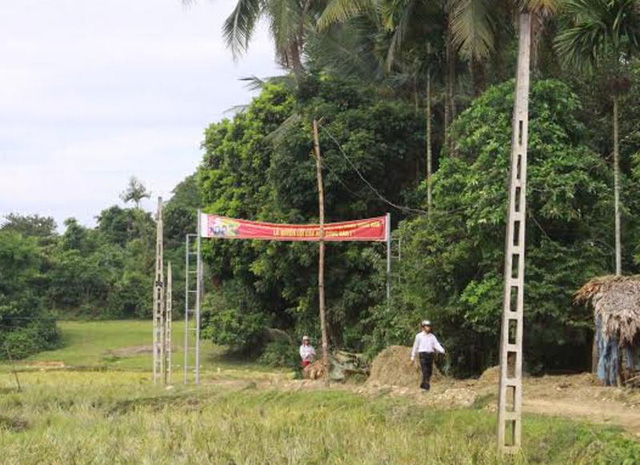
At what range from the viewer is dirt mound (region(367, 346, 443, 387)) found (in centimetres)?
1661

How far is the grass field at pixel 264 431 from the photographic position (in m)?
9.80

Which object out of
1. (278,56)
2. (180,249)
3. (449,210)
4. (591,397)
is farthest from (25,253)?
(591,397)

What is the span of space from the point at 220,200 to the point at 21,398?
45.9ft

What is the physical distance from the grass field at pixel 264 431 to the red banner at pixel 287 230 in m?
3.59

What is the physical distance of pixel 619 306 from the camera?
13.5 metres

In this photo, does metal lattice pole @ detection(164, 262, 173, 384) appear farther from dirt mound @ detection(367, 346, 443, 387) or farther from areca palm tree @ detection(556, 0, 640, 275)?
areca palm tree @ detection(556, 0, 640, 275)

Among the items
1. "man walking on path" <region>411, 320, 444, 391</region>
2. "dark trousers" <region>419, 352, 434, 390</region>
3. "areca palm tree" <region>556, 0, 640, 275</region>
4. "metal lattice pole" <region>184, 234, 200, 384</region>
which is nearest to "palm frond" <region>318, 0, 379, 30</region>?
"metal lattice pole" <region>184, 234, 200, 384</region>

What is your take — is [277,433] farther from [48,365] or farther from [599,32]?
[48,365]

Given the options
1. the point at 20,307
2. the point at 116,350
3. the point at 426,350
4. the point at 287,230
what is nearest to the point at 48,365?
the point at 116,350

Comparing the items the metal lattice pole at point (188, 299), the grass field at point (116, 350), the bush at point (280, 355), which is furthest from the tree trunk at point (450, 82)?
the grass field at point (116, 350)

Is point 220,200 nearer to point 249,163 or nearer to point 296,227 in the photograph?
point 249,163

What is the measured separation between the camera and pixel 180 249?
1946 inches

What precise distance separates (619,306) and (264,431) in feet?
20.1

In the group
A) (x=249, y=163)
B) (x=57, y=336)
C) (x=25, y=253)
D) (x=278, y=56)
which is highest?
(x=278, y=56)
